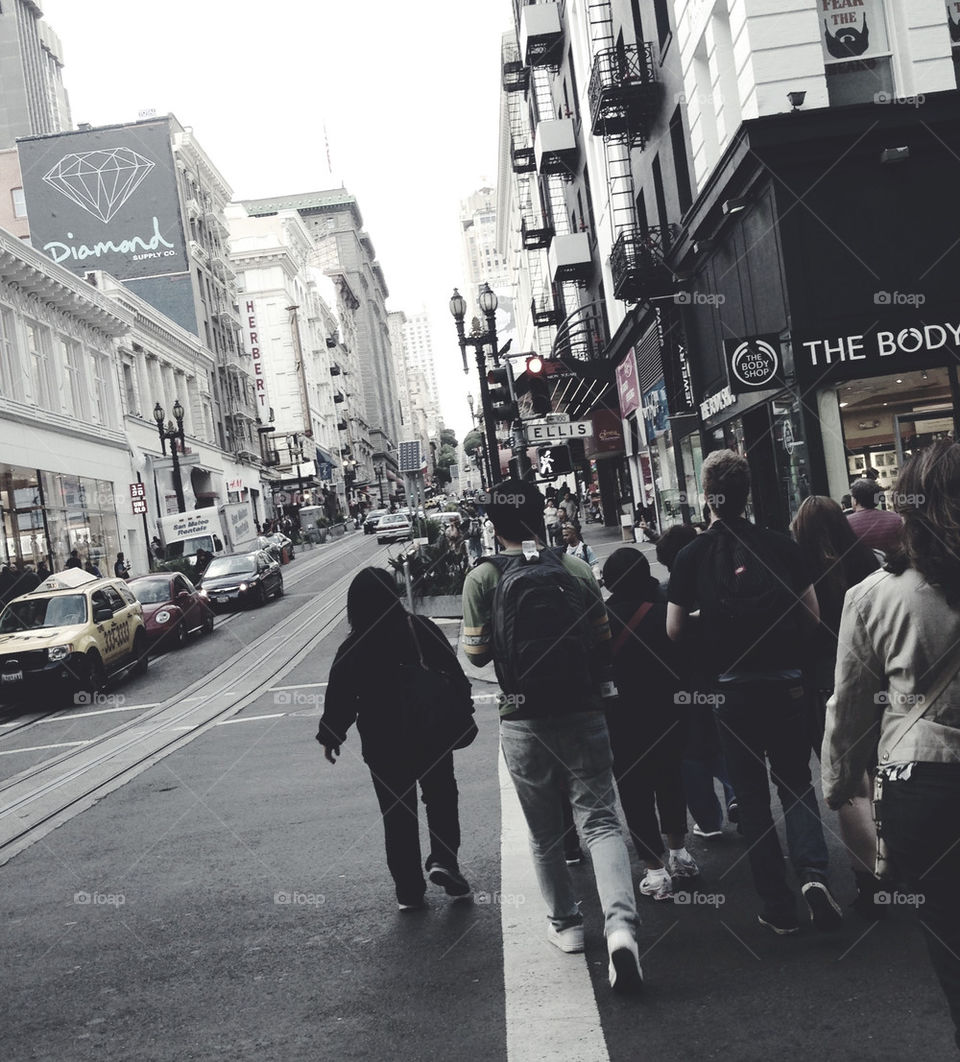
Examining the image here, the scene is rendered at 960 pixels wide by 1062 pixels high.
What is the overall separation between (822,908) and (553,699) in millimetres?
1405

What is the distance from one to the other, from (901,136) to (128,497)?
125 ft

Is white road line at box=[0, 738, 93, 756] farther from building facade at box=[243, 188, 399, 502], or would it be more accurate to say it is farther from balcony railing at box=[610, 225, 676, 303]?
building facade at box=[243, 188, 399, 502]

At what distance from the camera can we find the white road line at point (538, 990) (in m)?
3.97

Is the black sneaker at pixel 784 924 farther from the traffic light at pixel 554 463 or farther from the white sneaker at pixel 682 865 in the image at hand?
the traffic light at pixel 554 463

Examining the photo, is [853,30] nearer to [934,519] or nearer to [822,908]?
[822,908]

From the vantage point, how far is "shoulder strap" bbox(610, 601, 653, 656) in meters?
5.72

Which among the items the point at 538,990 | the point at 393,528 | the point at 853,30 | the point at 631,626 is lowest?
the point at 538,990

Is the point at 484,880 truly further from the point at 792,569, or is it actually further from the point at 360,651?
the point at 792,569

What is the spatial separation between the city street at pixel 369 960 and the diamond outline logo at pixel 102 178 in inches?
2310

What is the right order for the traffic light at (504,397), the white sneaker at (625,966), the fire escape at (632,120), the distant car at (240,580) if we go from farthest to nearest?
the distant car at (240,580), the fire escape at (632,120), the traffic light at (504,397), the white sneaker at (625,966)

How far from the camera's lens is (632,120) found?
24203 mm

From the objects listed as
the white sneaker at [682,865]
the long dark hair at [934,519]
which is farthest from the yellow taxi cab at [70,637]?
the long dark hair at [934,519]

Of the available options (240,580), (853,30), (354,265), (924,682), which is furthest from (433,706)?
(354,265)

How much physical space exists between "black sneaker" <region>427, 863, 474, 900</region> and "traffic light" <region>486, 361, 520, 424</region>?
9034 mm
